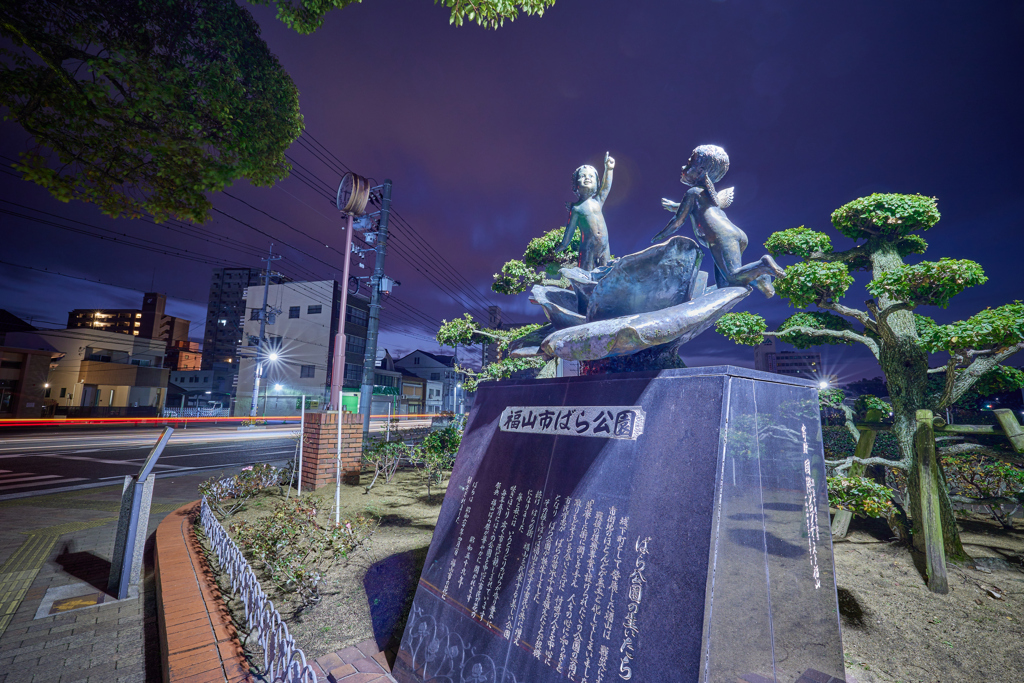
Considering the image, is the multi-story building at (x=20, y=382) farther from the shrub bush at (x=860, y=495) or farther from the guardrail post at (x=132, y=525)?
the shrub bush at (x=860, y=495)

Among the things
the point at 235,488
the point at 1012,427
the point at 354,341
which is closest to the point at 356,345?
the point at 354,341

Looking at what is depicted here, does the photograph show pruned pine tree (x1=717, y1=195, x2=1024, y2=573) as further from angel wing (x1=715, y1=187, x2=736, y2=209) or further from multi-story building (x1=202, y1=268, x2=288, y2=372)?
multi-story building (x1=202, y1=268, x2=288, y2=372)

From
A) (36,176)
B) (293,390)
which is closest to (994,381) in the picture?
(36,176)

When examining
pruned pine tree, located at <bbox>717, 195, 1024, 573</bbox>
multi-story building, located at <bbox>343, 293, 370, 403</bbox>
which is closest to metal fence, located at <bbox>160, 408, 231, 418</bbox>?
multi-story building, located at <bbox>343, 293, 370, 403</bbox>

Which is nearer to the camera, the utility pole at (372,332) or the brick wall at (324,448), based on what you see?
the brick wall at (324,448)

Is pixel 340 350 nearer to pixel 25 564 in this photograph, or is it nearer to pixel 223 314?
pixel 25 564

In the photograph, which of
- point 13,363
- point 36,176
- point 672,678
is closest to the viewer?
point 672,678

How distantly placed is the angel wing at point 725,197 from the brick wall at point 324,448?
8.00 m

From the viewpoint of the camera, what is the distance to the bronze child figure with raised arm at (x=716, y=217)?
2.90 metres

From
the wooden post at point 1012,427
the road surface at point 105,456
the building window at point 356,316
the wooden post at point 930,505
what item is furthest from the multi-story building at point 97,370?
the wooden post at point 1012,427

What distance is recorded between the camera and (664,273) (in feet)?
9.98

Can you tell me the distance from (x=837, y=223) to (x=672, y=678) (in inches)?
310

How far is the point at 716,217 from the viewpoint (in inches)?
117

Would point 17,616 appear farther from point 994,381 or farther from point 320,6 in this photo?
point 994,381
